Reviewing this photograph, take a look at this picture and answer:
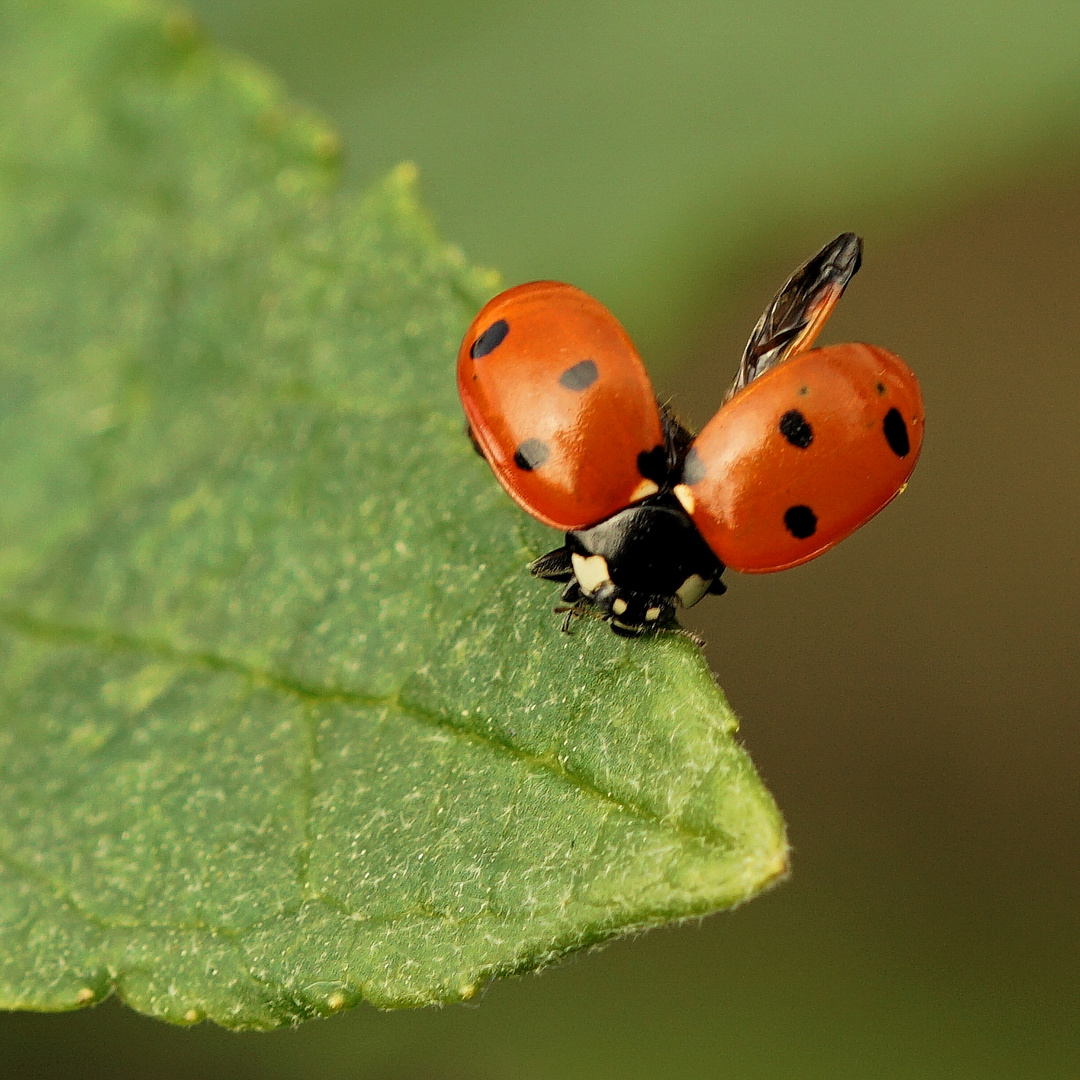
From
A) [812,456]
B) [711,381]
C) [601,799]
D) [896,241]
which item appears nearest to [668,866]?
[601,799]

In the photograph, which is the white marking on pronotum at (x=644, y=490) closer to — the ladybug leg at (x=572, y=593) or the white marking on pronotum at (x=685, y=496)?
the white marking on pronotum at (x=685, y=496)

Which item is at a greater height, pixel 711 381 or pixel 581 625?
pixel 711 381

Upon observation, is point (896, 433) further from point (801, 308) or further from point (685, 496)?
point (685, 496)

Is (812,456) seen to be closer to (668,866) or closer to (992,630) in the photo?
(668,866)

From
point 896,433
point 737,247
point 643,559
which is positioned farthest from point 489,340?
point 737,247

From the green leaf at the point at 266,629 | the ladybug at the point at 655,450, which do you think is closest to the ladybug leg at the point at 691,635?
the green leaf at the point at 266,629

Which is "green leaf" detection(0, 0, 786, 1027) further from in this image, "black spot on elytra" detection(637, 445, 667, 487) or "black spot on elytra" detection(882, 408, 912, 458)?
"black spot on elytra" detection(882, 408, 912, 458)

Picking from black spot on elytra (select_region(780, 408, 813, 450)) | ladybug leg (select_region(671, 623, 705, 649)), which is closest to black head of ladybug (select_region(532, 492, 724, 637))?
ladybug leg (select_region(671, 623, 705, 649))
